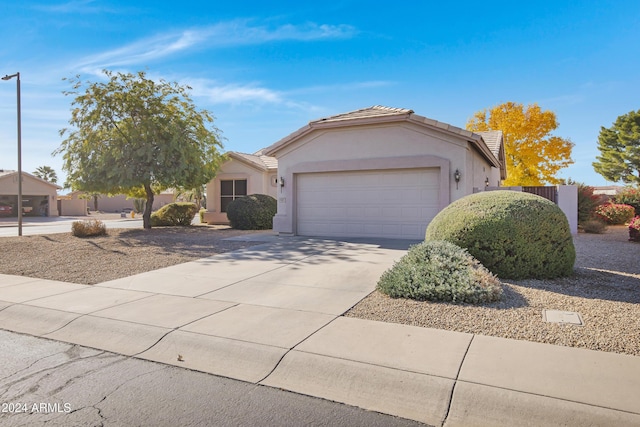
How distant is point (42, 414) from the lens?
3346mm

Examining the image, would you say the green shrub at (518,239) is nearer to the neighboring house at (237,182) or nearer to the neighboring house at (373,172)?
the neighboring house at (373,172)

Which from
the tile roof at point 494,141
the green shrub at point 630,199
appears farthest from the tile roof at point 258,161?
the green shrub at point 630,199

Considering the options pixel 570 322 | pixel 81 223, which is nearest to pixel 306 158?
pixel 81 223

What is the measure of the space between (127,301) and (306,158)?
9688 mm

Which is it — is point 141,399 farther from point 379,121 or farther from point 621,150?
point 621,150

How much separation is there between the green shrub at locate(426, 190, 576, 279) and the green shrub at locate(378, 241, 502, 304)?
55 cm

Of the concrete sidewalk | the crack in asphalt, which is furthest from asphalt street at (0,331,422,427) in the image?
the concrete sidewalk

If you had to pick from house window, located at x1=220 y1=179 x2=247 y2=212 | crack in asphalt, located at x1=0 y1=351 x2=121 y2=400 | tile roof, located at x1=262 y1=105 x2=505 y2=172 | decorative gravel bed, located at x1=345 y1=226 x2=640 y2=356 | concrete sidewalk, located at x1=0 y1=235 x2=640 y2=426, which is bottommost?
crack in asphalt, located at x1=0 y1=351 x2=121 y2=400

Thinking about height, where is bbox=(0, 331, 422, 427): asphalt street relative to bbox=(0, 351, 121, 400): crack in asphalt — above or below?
below

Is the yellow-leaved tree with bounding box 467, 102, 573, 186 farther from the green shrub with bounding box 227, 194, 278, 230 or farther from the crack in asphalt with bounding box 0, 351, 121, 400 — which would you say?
the crack in asphalt with bounding box 0, 351, 121, 400

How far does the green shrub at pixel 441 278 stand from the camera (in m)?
5.93

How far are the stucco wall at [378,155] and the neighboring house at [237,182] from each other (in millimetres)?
6802

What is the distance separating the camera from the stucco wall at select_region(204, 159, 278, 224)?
73.9 feet

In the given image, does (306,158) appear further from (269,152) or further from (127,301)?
(127,301)
